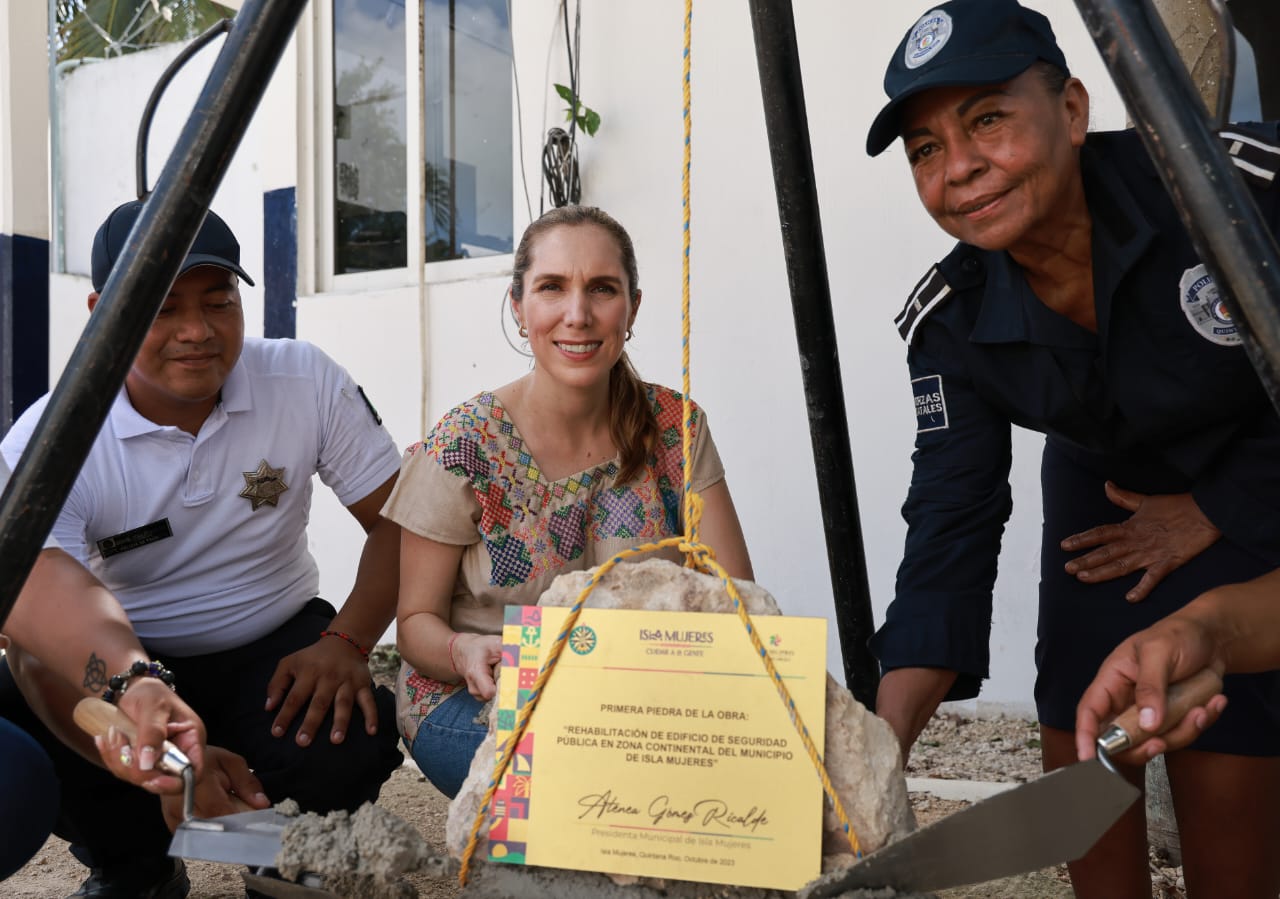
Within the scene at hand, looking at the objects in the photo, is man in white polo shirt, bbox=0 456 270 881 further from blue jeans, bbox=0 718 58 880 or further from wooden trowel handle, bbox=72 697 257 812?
wooden trowel handle, bbox=72 697 257 812

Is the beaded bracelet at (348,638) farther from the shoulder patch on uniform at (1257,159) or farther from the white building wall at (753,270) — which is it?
the white building wall at (753,270)

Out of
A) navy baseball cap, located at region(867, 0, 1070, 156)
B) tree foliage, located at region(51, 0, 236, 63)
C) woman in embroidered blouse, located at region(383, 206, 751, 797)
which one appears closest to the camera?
navy baseball cap, located at region(867, 0, 1070, 156)

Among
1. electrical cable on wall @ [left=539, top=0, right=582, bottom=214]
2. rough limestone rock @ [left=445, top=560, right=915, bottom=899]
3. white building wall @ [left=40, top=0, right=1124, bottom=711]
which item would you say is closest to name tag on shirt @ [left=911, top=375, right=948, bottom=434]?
rough limestone rock @ [left=445, top=560, right=915, bottom=899]

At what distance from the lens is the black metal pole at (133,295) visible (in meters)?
0.98

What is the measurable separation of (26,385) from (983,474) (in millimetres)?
4549

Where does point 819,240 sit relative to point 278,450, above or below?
above

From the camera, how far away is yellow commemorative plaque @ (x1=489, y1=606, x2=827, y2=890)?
3.05ft

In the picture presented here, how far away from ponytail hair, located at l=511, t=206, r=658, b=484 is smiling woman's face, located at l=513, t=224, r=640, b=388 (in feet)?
0.08

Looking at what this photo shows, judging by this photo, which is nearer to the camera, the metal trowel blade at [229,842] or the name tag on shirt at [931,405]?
the metal trowel blade at [229,842]

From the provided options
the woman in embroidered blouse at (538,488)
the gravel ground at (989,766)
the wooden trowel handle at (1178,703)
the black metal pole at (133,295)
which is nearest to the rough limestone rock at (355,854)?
the black metal pole at (133,295)

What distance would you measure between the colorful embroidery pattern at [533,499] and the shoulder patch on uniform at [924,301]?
0.47 m

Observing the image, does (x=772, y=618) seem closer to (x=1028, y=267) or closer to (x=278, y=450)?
(x=1028, y=267)

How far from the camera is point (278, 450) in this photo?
212 centimetres

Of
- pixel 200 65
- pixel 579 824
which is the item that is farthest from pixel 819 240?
pixel 200 65
